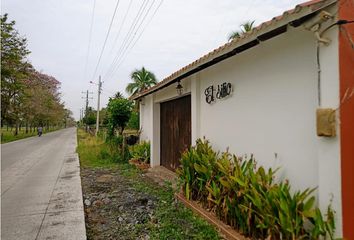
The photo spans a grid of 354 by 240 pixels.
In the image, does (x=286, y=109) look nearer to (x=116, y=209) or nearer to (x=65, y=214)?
(x=116, y=209)

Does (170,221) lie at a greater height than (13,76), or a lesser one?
lesser

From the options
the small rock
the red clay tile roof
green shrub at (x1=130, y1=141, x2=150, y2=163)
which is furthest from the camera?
green shrub at (x1=130, y1=141, x2=150, y2=163)

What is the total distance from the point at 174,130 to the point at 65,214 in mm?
4597

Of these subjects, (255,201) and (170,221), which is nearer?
(255,201)

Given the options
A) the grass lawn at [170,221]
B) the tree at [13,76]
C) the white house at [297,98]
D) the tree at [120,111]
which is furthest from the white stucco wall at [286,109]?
the tree at [13,76]

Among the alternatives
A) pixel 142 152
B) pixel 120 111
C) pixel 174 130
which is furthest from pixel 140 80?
pixel 174 130

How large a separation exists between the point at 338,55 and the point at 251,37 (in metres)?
1.18

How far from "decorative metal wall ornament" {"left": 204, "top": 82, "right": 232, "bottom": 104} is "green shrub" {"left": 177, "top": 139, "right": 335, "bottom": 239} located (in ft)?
3.90

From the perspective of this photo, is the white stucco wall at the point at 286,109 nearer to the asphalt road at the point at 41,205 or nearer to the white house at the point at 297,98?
the white house at the point at 297,98

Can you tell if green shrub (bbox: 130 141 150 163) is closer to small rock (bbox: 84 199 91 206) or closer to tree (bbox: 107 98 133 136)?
tree (bbox: 107 98 133 136)

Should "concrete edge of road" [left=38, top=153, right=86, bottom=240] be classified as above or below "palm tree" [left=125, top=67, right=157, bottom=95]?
below

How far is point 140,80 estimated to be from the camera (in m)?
33.1

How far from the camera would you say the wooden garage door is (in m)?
8.22

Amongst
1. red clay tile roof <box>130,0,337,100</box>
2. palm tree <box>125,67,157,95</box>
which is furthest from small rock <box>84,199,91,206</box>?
palm tree <box>125,67,157,95</box>
